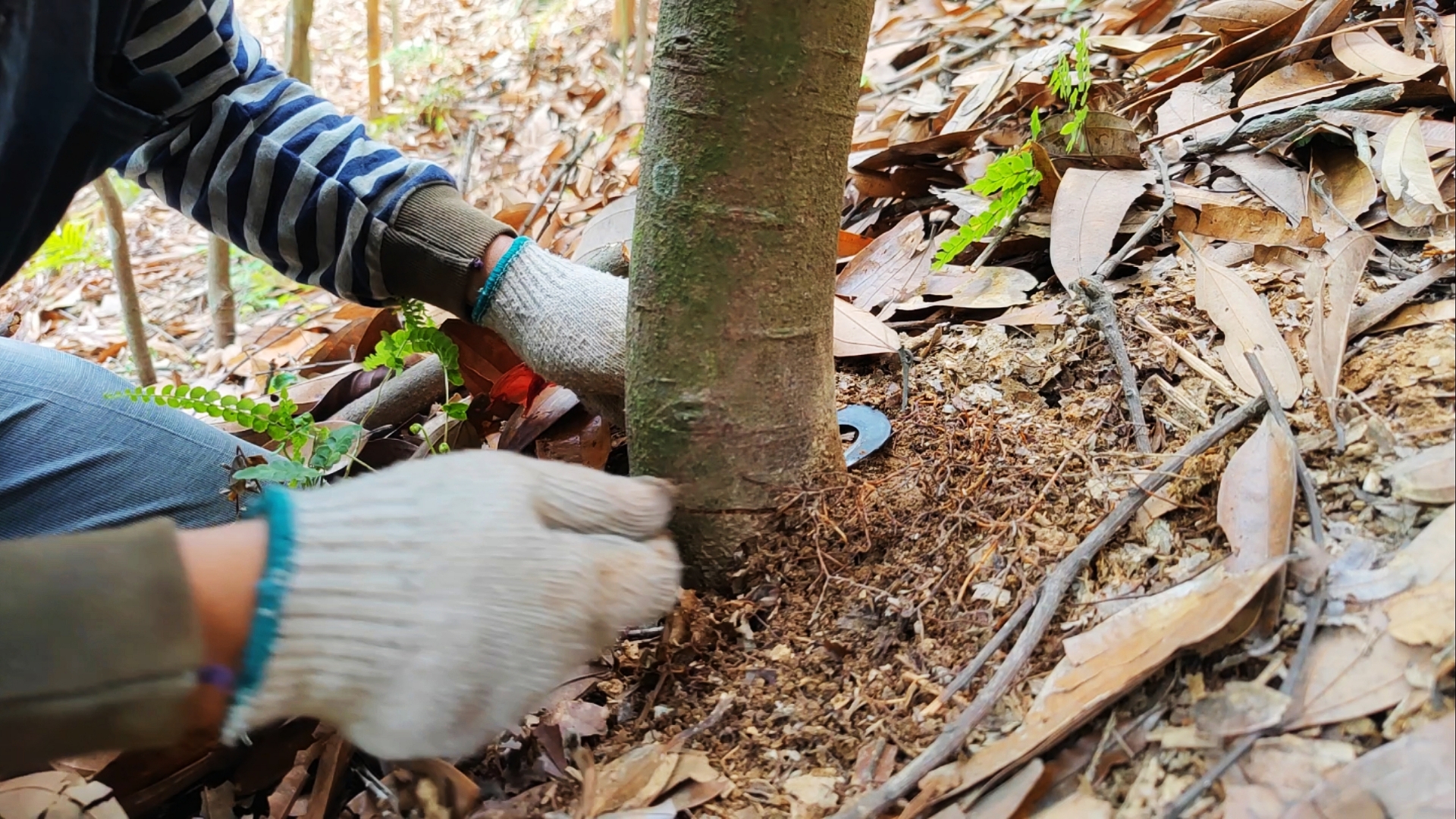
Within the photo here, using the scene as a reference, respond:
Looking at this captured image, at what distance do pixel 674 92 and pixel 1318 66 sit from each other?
1.16 meters

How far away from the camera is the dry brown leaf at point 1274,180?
1282mm

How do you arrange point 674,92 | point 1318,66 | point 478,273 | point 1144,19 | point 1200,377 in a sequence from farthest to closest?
1. point 1144,19
2. point 478,273
3. point 1318,66
4. point 1200,377
5. point 674,92

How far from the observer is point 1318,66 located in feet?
4.99

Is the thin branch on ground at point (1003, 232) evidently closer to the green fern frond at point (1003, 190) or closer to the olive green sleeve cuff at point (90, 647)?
the green fern frond at point (1003, 190)

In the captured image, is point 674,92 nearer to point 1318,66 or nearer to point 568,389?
point 568,389

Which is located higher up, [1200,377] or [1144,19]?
[1144,19]

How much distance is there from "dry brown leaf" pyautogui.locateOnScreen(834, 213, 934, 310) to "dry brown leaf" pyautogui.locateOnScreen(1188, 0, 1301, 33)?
2.13 ft

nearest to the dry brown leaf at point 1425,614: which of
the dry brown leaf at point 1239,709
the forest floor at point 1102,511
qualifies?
the forest floor at point 1102,511

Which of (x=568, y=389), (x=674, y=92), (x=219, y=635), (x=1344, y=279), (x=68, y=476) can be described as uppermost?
(x=674, y=92)

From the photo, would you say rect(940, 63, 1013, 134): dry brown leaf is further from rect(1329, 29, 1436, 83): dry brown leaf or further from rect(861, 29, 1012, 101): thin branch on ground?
rect(1329, 29, 1436, 83): dry brown leaf

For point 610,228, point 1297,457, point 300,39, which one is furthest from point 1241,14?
point 300,39

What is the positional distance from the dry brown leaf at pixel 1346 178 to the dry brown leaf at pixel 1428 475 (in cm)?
51

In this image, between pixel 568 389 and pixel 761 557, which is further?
pixel 568 389

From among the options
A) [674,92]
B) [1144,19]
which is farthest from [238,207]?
[1144,19]
